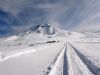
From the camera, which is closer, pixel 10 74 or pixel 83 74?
pixel 83 74

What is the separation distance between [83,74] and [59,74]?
1394mm

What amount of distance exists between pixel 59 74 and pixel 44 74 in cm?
97

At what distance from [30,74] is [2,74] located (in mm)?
1702

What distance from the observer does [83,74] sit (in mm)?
6812

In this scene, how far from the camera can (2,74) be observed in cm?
720

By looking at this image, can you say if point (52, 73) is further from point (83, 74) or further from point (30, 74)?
point (83, 74)

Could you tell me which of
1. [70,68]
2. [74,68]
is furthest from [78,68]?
[70,68]

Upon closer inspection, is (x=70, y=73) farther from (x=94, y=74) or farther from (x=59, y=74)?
(x=94, y=74)

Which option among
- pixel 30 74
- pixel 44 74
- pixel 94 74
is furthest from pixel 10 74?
pixel 94 74

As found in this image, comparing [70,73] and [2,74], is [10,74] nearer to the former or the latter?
[2,74]

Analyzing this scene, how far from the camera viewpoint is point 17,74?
24.1 ft

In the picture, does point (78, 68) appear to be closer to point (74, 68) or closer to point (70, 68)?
point (74, 68)

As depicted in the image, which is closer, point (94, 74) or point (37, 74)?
point (94, 74)

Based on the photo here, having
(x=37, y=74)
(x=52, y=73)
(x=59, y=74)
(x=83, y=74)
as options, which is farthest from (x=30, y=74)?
(x=83, y=74)
